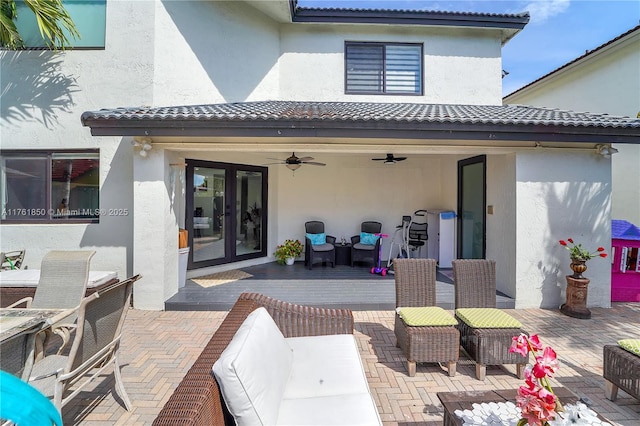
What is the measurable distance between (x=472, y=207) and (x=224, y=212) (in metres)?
6.39

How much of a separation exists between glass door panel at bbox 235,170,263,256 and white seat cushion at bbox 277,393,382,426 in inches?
258

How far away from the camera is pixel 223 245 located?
8031mm

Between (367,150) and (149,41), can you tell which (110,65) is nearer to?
(149,41)

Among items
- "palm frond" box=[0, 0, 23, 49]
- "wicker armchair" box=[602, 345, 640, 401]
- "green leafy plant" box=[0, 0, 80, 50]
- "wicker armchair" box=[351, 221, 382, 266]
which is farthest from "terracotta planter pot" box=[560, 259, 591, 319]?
"palm frond" box=[0, 0, 23, 49]

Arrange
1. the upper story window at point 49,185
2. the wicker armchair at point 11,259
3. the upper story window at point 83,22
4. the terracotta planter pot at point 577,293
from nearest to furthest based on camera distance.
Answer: the terracotta planter pot at point 577,293
the wicker armchair at point 11,259
the upper story window at point 49,185
the upper story window at point 83,22

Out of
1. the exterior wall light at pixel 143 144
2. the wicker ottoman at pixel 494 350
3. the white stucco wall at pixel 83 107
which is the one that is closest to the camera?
the wicker ottoman at pixel 494 350

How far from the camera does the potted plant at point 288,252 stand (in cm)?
883

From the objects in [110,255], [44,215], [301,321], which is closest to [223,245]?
[110,255]

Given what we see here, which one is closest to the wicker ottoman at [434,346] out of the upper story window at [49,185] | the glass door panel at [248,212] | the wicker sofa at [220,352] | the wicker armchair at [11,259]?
the wicker sofa at [220,352]

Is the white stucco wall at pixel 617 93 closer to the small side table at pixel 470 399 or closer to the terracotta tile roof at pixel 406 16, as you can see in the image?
the terracotta tile roof at pixel 406 16

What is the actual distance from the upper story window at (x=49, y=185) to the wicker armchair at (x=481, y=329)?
702cm

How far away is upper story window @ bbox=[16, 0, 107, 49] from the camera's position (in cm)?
644

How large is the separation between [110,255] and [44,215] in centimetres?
168

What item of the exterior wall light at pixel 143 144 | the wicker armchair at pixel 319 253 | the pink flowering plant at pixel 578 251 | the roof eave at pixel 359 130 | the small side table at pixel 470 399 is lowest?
the small side table at pixel 470 399
